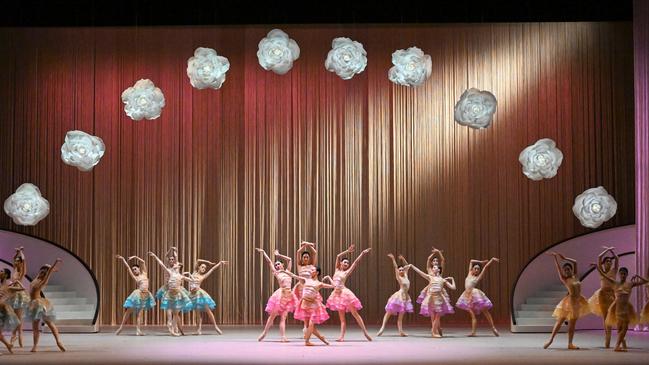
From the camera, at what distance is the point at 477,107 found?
14.8 metres

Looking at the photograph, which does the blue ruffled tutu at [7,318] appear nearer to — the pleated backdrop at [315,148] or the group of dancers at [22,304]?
the group of dancers at [22,304]

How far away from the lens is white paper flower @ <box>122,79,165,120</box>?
616 inches

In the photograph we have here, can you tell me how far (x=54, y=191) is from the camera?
2169cm

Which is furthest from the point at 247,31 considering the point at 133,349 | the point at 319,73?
the point at 133,349

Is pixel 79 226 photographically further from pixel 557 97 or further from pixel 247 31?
pixel 557 97

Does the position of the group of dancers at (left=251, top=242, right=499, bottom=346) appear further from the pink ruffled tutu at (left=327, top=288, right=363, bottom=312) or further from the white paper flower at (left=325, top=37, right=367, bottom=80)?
the white paper flower at (left=325, top=37, right=367, bottom=80)

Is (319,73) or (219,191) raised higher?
(319,73)

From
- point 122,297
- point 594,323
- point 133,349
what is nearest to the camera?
point 133,349

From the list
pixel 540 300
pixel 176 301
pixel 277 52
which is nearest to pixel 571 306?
pixel 277 52

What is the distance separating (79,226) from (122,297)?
1820mm

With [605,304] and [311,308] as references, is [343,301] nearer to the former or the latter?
[311,308]

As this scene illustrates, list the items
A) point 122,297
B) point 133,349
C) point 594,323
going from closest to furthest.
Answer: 1. point 133,349
2. point 594,323
3. point 122,297

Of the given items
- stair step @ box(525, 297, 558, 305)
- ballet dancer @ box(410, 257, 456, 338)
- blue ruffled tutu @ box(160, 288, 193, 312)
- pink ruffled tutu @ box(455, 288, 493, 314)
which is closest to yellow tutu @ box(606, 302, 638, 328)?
ballet dancer @ box(410, 257, 456, 338)

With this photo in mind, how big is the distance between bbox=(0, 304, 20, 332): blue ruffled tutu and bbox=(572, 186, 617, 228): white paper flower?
9.66 m
